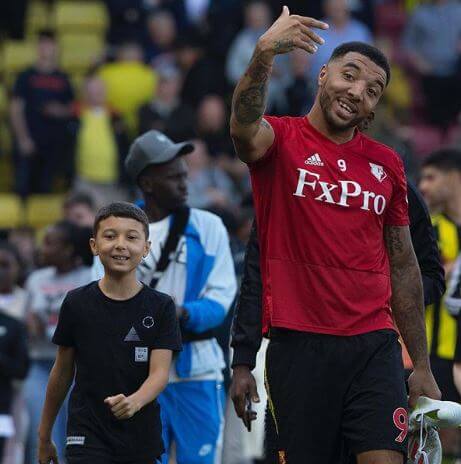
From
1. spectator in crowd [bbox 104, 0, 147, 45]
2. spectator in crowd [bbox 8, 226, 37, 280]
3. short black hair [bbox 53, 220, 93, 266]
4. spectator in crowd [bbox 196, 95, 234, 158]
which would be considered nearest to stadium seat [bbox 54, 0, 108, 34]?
spectator in crowd [bbox 104, 0, 147, 45]

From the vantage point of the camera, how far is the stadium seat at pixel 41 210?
18.5 meters

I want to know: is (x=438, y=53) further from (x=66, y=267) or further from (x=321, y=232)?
(x=321, y=232)

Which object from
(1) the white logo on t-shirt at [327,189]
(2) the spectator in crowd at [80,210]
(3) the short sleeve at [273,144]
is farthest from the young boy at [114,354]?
(2) the spectator in crowd at [80,210]

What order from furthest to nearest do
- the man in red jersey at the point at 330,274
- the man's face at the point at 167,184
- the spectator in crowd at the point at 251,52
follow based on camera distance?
the spectator in crowd at the point at 251,52 < the man's face at the point at 167,184 < the man in red jersey at the point at 330,274

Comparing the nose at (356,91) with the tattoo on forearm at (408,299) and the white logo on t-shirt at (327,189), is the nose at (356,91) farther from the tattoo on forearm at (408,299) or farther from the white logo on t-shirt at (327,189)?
the tattoo on forearm at (408,299)

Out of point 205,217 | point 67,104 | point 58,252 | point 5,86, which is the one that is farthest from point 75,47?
point 205,217

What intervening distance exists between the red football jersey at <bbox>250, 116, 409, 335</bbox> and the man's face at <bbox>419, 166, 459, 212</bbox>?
10.8ft

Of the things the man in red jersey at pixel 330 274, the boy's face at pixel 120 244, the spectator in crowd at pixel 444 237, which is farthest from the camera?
the spectator in crowd at pixel 444 237

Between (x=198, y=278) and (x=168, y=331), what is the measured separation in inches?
53.9

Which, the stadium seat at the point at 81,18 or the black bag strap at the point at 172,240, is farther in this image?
the stadium seat at the point at 81,18

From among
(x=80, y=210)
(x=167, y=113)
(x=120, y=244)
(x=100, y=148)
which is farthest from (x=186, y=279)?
(x=100, y=148)

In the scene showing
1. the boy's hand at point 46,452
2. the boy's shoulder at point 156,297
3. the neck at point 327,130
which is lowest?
the boy's hand at point 46,452

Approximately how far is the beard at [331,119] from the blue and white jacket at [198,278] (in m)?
2.01

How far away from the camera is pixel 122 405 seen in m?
6.73
